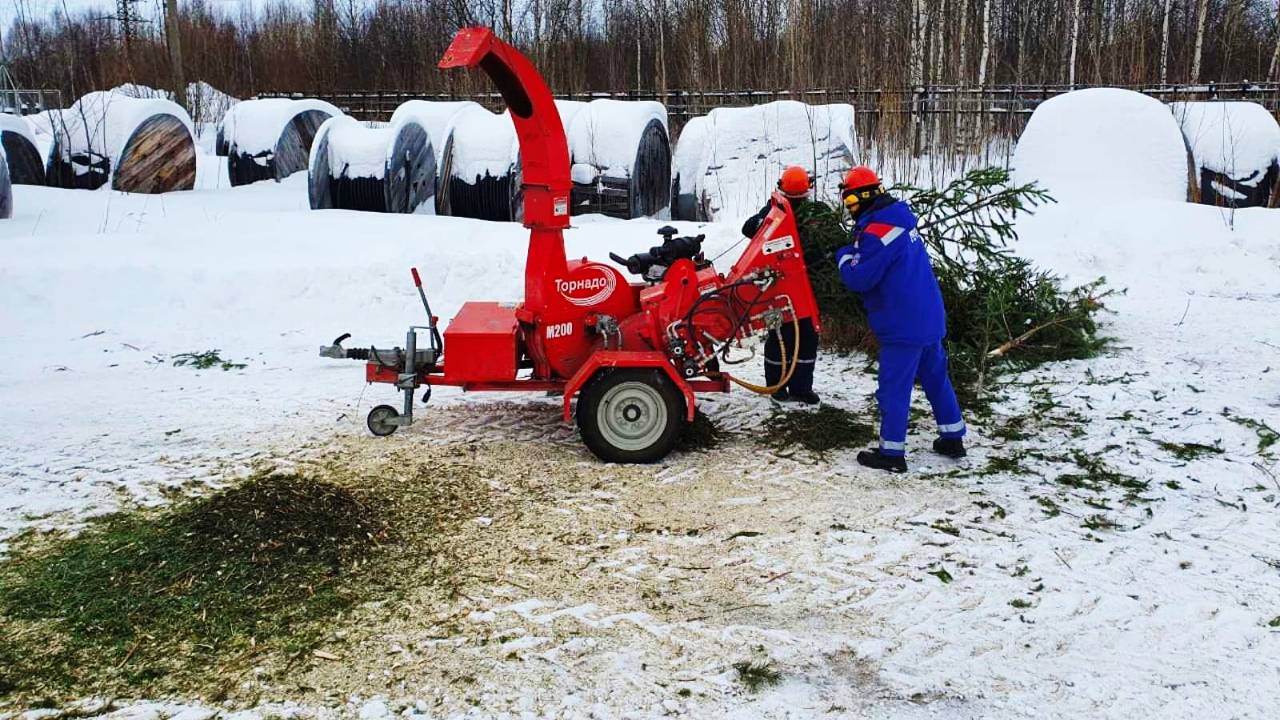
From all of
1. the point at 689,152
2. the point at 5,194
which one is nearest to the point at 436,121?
the point at 689,152

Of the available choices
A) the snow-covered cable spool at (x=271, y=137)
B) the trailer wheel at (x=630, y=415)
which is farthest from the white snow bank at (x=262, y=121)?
the trailer wheel at (x=630, y=415)

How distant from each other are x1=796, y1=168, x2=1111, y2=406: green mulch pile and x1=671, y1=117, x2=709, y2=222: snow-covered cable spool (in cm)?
A: 500

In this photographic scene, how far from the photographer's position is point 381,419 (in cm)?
590

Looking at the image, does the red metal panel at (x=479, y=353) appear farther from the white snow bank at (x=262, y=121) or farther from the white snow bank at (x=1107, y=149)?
the white snow bank at (x=262, y=121)

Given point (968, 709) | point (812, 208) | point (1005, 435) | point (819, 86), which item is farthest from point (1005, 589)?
point (819, 86)

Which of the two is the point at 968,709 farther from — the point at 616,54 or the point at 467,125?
the point at 616,54

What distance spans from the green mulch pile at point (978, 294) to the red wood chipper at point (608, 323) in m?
1.38

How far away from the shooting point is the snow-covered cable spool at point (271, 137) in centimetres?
1652

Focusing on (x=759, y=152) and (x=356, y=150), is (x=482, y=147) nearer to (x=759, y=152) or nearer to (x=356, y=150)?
(x=356, y=150)

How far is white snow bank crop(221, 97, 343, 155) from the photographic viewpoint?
16484 mm

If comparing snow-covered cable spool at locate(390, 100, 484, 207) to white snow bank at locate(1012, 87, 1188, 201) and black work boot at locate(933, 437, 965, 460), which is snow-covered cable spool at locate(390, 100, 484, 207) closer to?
white snow bank at locate(1012, 87, 1188, 201)

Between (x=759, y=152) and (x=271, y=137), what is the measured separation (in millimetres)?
9157

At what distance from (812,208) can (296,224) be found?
21.7ft

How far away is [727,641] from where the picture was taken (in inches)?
144
